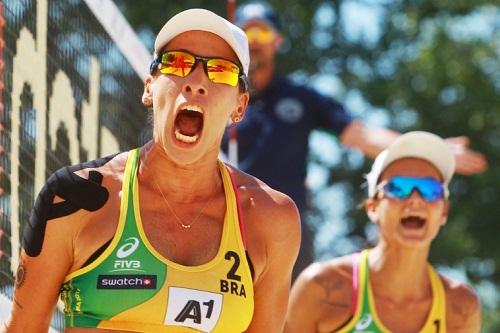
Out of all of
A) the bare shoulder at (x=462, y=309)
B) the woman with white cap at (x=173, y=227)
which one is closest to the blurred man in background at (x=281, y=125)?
the bare shoulder at (x=462, y=309)

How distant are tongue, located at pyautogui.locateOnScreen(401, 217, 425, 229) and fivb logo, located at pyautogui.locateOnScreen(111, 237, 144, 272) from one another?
3312 mm

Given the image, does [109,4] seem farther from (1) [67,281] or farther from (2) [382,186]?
(1) [67,281]

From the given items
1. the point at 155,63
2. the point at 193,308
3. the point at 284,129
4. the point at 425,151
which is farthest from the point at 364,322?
the point at 155,63

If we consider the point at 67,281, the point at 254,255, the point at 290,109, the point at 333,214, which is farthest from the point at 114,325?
the point at 333,214

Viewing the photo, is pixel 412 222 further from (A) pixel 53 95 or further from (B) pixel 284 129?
(A) pixel 53 95

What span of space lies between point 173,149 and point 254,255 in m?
0.51

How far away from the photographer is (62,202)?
5.96 meters

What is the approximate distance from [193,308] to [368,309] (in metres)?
2.85

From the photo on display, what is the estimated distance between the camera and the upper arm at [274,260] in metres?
6.40

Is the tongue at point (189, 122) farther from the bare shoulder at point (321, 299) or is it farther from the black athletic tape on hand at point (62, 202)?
the bare shoulder at point (321, 299)

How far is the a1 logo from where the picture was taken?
19.8ft

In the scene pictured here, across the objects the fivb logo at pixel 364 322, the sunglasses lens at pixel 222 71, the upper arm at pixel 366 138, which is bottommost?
the fivb logo at pixel 364 322

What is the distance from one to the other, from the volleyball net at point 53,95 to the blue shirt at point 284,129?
1070mm

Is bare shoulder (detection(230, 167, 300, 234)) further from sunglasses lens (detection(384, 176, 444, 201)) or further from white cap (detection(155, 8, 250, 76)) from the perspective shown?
sunglasses lens (detection(384, 176, 444, 201))
